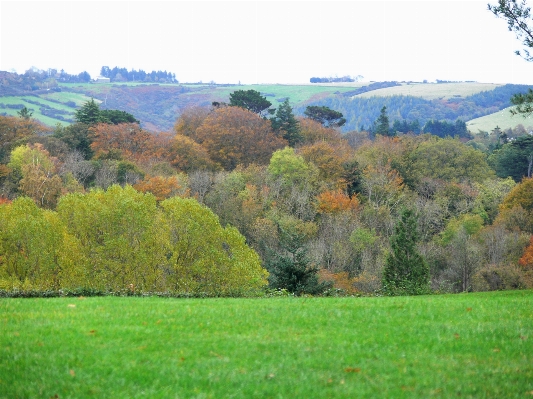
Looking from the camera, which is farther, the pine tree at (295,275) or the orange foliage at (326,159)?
the orange foliage at (326,159)

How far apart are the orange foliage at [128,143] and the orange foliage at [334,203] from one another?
25.0m

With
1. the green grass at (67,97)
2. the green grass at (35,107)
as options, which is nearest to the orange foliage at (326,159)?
the green grass at (35,107)

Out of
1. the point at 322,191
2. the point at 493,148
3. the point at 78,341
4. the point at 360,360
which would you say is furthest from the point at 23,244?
the point at 493,148

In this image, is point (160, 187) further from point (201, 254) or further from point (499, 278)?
point (499, 278)

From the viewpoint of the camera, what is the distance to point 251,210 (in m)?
68.8

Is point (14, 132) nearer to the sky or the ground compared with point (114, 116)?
nearer to the ground

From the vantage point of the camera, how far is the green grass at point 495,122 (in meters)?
153

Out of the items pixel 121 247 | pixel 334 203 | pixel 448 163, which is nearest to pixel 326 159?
pixel 334 203

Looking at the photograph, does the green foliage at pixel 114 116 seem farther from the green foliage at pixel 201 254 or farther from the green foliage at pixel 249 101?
the green foliage at pixel 201 254

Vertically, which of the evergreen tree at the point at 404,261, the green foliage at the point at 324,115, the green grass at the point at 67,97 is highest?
the green grass at the point at 67,97

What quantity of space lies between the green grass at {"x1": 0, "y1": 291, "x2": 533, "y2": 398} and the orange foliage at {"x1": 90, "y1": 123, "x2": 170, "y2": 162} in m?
71.2

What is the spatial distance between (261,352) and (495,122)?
533 ft

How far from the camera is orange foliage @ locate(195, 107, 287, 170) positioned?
3620 inches

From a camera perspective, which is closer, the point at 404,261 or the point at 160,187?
the point at 404,261
